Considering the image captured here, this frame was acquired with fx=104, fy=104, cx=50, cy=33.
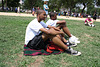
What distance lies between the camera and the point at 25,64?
2.48 metres

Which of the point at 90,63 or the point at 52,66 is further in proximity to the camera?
the point at 90,63

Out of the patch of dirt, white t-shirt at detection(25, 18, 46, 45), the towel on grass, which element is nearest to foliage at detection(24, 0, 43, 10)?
white t-shirt at detection(25, 18, 46, 45)

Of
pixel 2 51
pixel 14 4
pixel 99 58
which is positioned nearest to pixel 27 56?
pixel 2 51

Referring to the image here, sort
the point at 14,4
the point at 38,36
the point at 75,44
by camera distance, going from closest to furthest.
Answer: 1. the point at 38,36
2. the point at 75,44
3. the point at 14,4

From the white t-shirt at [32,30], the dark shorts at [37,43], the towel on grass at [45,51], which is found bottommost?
the towel on grass at [45,51]

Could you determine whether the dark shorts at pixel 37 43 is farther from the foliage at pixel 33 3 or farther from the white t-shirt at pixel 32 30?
the foliage at pixel 33 3

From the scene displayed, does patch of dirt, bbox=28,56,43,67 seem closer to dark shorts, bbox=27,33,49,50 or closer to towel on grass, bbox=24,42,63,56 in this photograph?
towel on grass, bbox=24,42,63,56

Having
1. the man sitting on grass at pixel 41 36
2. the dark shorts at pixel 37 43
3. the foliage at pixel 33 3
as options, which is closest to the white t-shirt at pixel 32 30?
the man sitting on grass at pixel 41 36

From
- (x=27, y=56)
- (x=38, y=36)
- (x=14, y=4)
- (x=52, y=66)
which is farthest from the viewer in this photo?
(x=14, y=4)

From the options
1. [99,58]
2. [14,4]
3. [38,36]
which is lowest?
[99,58]

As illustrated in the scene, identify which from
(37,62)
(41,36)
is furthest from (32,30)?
(37,62)

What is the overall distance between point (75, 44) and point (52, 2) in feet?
177

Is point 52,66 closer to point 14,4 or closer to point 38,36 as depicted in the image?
point 38,36

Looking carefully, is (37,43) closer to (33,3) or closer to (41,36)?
(41,36)
